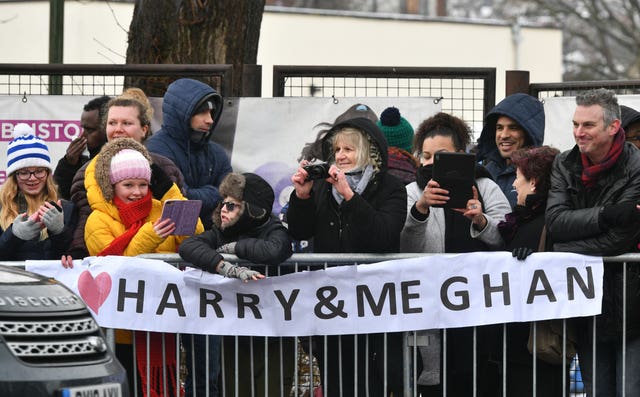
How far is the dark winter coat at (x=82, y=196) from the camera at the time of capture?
800cm

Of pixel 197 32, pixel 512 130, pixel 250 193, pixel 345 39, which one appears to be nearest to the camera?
pixel 250 193

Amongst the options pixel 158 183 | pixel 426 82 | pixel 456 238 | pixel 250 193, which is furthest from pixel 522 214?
pixel 426 82

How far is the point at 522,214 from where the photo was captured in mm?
7855

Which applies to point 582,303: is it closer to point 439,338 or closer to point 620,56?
point 439,338

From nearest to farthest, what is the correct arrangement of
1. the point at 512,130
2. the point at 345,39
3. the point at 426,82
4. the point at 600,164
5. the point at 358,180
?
the point at 600,164, the point at 358,180, the point at 512,130, the point at 426,82, the point at 345,39

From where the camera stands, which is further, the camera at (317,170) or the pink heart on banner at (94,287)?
the pink heart on banner at (94,287)

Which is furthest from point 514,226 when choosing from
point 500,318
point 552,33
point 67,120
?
point 552,33

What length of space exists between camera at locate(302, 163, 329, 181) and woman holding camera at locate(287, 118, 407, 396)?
14cm

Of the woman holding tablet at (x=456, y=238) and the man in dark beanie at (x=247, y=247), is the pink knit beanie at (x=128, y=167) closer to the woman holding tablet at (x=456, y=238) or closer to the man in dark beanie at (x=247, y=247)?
the man in dark beanie at (x=247, y=247)

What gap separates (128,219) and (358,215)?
1416mm

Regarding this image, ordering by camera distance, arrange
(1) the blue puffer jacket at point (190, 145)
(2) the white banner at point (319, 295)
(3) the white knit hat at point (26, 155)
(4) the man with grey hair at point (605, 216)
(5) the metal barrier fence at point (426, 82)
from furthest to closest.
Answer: (5) the metal barrier fence at point (426, 82) < (1) the blue puffer jacket at point (190, 145) < (3) the white knit hat at point (26, 155) < (2) the white banner at point (319, 295) < (4) the man with grey hair at point (605, 216)

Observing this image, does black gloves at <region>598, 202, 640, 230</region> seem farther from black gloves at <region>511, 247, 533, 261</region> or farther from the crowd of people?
black gloves at <region>511, 247, 533, 261</region>

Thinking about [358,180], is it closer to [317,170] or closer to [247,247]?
[317,170]

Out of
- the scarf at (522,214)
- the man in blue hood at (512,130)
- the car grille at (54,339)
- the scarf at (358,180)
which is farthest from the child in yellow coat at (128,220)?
the man in blue hood at (512,130)
